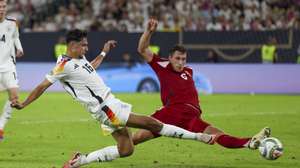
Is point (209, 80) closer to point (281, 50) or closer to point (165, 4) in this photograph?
point (281, 50)

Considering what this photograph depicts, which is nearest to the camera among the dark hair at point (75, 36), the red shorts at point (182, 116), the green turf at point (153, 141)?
the dark hair at point (75, 36)

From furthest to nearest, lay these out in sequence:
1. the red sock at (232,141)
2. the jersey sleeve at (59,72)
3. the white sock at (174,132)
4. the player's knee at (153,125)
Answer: the red sock at (232,141), the white sock at (174,132), the player's knee at (153,125), the jersey sleeve at (59,72)

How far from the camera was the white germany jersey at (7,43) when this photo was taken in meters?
12.8

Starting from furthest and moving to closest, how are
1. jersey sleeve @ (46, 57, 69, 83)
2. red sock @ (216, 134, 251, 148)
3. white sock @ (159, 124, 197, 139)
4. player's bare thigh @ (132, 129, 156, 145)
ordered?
player's bare thigh @ (132, 129, 156, 145), red sock @ (216, 134, 251, 148), white sock @ (159, 124, 197, 139), jersey sleeve @ (46, 57, 69, 83)

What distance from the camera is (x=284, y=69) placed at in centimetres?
2789

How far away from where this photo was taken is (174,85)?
11.4 m

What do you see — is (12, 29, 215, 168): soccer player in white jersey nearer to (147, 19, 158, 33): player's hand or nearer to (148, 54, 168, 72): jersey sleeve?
(147, 19, 158, 33): player's hand

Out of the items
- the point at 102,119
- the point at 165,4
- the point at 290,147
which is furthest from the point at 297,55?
the point at 102,119

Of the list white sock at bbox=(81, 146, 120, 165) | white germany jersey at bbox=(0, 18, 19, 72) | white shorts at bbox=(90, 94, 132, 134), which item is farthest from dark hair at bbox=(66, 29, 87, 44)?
white germany jersey at bbox=(0, 18, 19, 72)

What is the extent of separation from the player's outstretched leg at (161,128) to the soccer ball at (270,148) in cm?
66

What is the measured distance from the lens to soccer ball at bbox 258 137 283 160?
10094 millimetres

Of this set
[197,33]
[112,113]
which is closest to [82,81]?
[112,113]

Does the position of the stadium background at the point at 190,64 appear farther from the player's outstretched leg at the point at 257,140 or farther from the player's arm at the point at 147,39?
the player's arm at the point at 147,39

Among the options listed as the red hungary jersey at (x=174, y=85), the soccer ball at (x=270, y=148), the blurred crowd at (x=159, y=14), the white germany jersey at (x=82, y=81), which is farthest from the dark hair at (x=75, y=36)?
the blurred crowd at (x=159, y=14)
